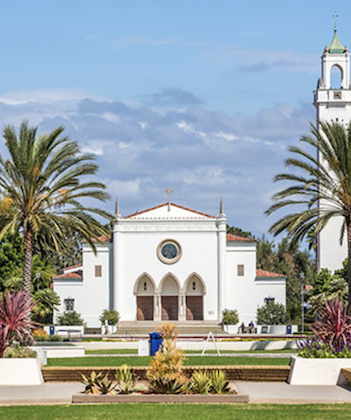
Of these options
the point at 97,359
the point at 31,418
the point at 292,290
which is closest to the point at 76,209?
the point at 97,359

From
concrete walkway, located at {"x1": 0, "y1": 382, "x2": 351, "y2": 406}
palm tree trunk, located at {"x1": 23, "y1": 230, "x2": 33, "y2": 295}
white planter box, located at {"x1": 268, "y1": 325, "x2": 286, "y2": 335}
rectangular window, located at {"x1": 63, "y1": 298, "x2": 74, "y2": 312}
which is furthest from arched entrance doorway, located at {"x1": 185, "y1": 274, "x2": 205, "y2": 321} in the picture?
concrete walkway, located at {"x1": 0, "y1": 382, "x2": 351, "y2": 406}

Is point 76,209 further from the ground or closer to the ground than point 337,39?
closer to the ground

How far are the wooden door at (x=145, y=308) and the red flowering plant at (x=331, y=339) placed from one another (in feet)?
161

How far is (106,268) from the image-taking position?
74.7 meters

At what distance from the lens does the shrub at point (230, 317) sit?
70.8 meters

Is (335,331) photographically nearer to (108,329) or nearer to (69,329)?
(69,329)

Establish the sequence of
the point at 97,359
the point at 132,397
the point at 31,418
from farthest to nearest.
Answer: the point at 97,359
the point at 132,397
the point at 31,418

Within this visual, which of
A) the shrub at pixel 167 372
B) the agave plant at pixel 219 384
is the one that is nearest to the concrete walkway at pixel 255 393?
the agave plant at pixel 219 384

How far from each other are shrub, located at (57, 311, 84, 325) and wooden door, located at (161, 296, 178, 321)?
22.0ft

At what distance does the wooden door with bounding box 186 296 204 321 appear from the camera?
7356 centimetres

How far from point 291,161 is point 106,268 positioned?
129 ft

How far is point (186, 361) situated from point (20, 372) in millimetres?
7871

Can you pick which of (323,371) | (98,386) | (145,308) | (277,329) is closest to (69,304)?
(145,308)

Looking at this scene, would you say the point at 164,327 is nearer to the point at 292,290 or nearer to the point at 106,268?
the point at 106,268
